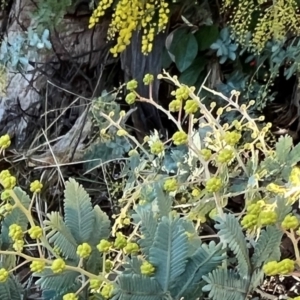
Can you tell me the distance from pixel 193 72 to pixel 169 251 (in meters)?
0.68

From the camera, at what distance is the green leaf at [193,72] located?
124 centimetres

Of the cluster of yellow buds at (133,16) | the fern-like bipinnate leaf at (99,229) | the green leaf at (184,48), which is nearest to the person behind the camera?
the fern-like bipinnate leaf at (99,229)

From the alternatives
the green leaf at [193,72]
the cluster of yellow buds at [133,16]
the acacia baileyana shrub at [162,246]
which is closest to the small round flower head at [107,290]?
the acacia baileyana shrub at [162,246]

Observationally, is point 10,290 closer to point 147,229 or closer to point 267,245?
point 147,229

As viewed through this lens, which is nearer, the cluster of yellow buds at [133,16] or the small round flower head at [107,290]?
the small round flower head at [107,290]

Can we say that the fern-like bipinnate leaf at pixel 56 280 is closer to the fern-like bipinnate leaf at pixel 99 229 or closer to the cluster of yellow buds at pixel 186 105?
the fern-like bipinnate leaf at pixel 99 229

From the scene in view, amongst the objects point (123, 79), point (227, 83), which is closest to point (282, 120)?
point (227, 83)

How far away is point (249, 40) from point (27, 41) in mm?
471

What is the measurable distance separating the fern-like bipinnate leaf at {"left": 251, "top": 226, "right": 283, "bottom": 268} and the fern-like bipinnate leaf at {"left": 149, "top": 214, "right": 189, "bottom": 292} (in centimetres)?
7

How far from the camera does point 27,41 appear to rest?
4.33 ft

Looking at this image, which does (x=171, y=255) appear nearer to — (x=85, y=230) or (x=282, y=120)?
(x=85, y=230)

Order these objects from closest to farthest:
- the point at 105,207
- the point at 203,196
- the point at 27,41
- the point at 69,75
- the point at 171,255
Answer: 1. the point at 171,255
2. the point at 203,196
3. the point at 105,207
4. the point at 27,41
5. the point at 69,75

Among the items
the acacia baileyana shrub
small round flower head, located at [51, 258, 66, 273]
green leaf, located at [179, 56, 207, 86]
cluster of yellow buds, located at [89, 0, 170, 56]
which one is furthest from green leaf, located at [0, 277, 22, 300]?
green leaf, located at [179, 56, 207, 86]

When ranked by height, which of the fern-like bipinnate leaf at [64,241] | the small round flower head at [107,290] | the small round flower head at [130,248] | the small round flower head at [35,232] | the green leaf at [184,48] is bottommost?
the small round flower head at [107,290]
